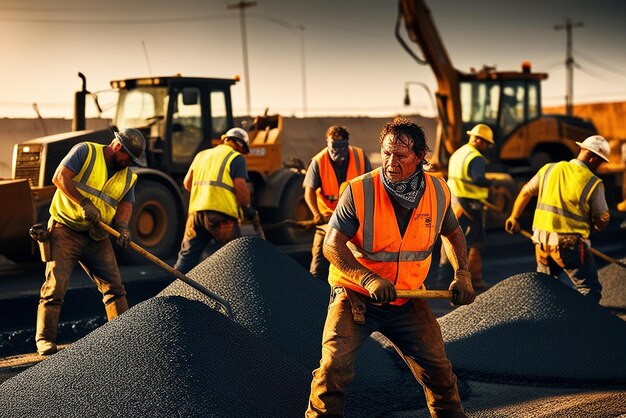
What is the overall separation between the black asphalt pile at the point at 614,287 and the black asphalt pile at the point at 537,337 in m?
2.04

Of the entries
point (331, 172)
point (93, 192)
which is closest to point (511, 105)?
point (331, 172)

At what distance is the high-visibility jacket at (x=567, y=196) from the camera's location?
7305 millimetres

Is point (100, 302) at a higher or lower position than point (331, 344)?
lower

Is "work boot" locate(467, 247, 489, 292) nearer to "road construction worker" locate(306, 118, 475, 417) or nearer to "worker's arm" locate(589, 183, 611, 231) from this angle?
"worker's arm" locate(589, 183, 611, 231)

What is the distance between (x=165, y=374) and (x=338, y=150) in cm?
382

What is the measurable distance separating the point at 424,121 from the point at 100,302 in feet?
71.1

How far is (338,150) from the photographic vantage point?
8367mm

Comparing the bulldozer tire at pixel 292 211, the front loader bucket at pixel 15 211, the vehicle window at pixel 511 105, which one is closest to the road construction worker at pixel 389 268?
the front loader bucket at pixel 15 211

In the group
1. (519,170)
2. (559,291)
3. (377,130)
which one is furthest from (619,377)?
(377,130)

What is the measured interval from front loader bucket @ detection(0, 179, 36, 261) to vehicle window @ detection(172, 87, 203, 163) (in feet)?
7.94

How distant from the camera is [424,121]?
3016 cm

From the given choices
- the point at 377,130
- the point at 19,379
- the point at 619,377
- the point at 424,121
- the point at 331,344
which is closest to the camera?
the point at 331,344

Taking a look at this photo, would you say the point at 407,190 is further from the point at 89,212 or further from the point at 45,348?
the point at 45,348

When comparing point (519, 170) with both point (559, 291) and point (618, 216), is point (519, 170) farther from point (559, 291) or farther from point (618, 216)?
point (559, 291)
